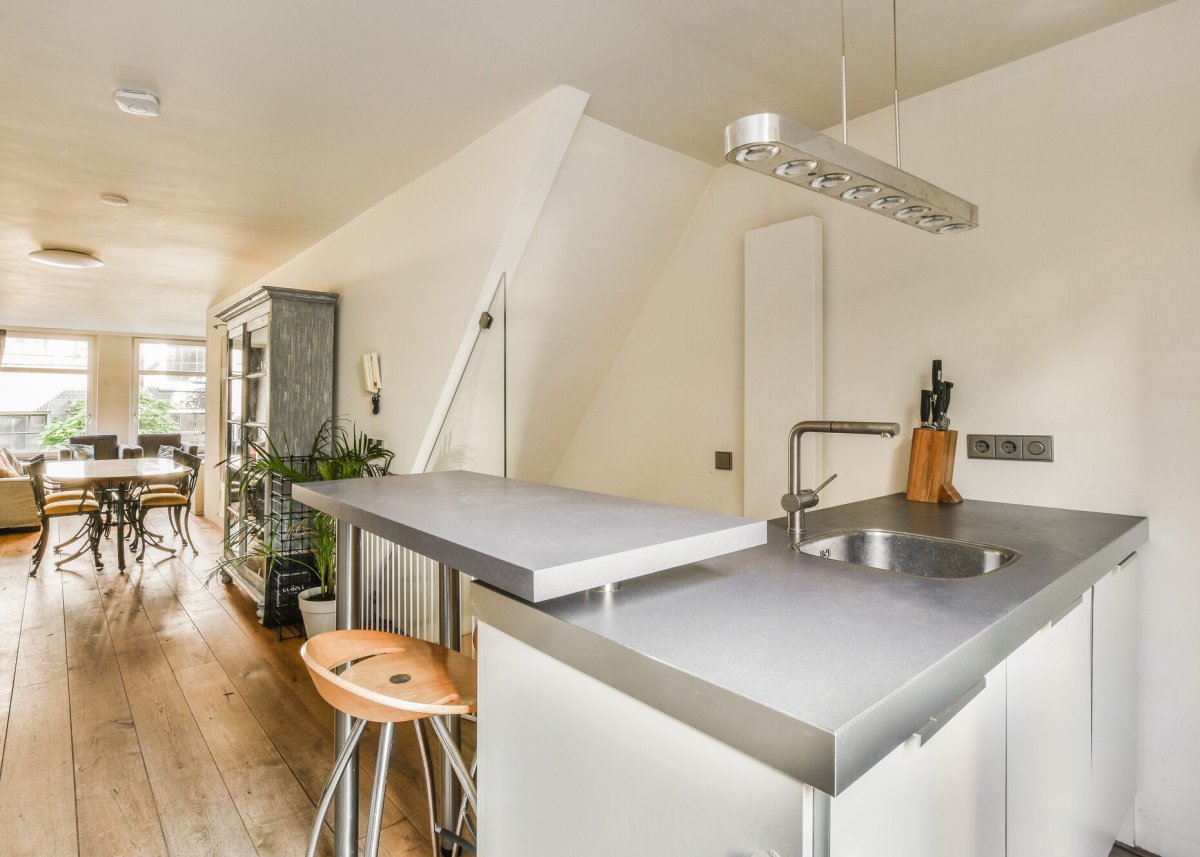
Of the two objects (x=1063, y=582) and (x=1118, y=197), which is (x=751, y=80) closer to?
(x=1118, y=197)

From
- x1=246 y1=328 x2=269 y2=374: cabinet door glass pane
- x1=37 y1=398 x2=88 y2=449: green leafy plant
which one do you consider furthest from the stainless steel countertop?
x1=37 y1=398 x2=88 y2=449: green leafy plant

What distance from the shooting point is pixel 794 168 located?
1157 mm

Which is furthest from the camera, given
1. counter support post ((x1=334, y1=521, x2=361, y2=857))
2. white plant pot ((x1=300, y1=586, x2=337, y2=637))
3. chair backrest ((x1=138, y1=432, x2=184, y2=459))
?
chair backrest ((x1=138, y1=432, x2=184, y2=459))

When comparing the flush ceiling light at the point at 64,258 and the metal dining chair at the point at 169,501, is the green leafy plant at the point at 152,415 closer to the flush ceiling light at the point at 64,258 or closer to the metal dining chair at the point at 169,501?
the metal dining chair at the point at 169,501

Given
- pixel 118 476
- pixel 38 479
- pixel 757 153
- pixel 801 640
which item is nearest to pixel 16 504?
pixel 38 479

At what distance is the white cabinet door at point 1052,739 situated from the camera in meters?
1.05

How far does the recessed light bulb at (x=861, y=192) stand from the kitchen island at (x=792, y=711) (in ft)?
2.42

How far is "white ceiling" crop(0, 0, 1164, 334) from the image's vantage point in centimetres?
175

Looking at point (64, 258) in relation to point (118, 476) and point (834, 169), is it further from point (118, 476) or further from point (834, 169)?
point (834, 169)

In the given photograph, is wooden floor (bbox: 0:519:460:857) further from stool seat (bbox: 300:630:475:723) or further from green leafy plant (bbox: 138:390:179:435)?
green leafy plant (bbox: 138:390:179:435)

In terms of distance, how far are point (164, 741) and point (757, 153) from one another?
2.67 m

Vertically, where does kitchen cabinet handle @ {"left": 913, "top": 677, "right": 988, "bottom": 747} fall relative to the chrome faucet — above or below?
below

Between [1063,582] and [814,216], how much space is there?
5.56ft

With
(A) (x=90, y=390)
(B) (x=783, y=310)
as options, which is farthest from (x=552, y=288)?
(A) (x=90, y=390)
